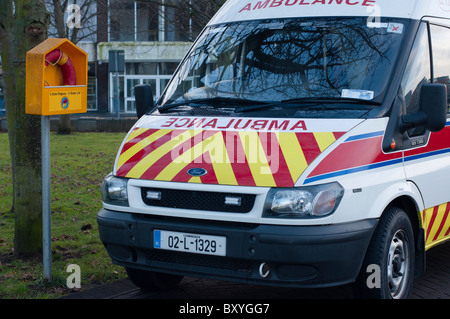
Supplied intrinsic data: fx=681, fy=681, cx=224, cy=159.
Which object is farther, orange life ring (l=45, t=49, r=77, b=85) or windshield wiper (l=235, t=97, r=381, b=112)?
orange life ring (l=45, t=49, r=77, b=85)

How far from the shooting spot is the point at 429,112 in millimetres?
4816

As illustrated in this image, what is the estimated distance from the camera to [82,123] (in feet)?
79.0

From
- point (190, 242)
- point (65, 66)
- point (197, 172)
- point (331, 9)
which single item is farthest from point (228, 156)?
point (65, 66)

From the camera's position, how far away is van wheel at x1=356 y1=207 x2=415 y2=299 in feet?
14.7

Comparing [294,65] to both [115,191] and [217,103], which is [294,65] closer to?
[217,103]

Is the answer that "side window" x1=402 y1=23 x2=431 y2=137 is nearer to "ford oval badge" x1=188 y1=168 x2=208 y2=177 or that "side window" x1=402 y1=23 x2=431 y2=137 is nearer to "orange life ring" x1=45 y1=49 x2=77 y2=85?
"ford oval badge" x1=188 y1=168 x2=208 y2=177

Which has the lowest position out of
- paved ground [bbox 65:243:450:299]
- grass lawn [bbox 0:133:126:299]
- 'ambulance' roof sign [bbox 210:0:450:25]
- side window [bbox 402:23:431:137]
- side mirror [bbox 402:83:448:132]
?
paved ground [bbox 65:243:450:299]

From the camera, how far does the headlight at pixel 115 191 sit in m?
4.81

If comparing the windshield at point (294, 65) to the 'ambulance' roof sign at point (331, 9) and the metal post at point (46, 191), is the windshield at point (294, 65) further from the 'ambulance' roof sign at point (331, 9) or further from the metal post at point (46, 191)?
the metal post at point (46, 191)

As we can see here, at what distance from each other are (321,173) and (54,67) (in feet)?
7.92

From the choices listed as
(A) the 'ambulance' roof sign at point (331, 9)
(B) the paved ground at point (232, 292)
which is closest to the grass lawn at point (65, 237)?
(B) the paved ground at point (232, 292)

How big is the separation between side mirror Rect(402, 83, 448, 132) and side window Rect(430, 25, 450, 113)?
0.74 metres

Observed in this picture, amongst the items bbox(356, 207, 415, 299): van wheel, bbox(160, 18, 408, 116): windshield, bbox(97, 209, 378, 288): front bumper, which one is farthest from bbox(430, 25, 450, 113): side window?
bbox(97, 209, 378, 288): front bumper
